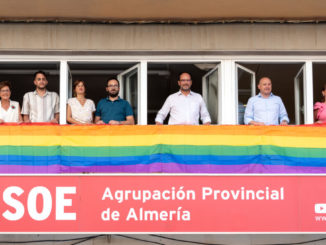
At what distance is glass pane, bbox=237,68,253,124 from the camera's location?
10164 millimetres

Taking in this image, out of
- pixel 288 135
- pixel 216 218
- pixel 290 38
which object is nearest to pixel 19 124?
pixel 216 218

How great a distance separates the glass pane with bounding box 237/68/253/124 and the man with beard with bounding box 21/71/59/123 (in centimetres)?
272

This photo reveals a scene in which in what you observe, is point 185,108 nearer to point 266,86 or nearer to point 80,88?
point 266,86

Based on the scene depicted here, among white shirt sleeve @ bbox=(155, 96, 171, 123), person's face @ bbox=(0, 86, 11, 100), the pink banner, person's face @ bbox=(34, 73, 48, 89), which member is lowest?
the pink banner

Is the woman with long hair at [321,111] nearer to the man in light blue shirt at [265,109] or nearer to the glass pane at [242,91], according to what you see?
the man in light blue shirt at [265,109]

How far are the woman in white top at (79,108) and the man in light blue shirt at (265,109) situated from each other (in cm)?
214

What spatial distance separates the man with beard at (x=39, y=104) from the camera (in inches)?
371

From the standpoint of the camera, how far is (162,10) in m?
9.55

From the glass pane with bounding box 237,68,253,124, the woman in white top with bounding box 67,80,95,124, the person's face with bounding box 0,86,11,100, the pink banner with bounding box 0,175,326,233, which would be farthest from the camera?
the glass pane with bounding box 237,68,253,124

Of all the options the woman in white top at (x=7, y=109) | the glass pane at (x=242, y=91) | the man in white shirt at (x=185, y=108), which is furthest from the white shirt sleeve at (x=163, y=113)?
the woman in white top at (x=7, y=109)

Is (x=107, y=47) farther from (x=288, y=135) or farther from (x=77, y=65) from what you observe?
(x=288, y=135)

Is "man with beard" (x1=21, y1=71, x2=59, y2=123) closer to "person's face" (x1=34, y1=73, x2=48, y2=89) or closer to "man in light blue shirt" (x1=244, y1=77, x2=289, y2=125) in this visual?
"person's face" (x1=34, y1=73, x2=48, y2=89)

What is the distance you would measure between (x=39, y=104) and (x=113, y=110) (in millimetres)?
1050

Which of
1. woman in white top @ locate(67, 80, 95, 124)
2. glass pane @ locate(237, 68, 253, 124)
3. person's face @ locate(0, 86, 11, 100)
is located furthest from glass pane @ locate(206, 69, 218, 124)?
person's face @ locate(0, 86, 11, 100)
